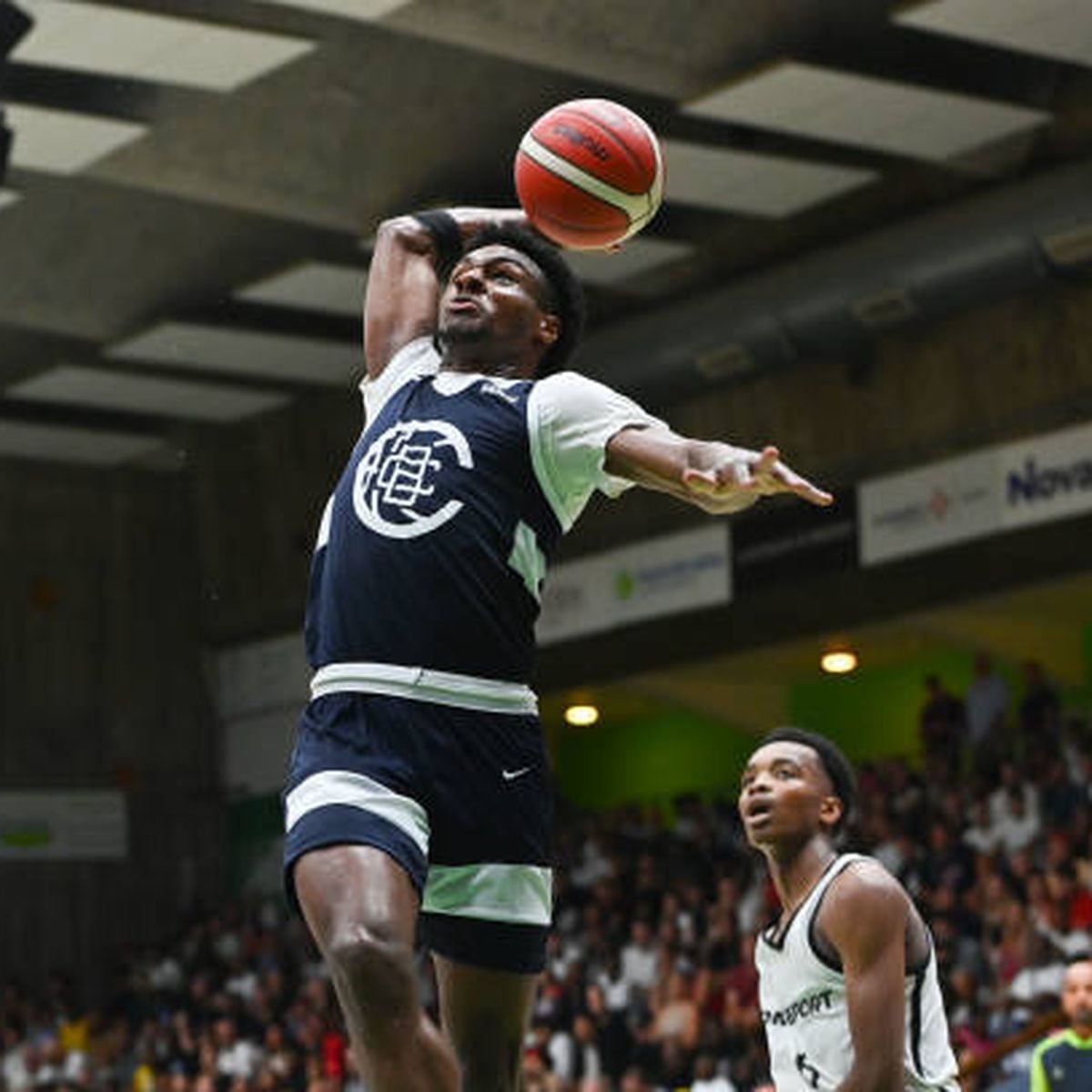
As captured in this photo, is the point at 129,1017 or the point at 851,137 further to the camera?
the point at 129,1017

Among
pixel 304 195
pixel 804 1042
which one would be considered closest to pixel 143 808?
pixel 304 195

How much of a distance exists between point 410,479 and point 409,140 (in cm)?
1643

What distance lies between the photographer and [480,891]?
19.6ft

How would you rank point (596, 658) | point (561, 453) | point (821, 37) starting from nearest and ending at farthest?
point (561, 453)
point (821, 37)
point (596, 658)

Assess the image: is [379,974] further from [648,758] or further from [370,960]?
[648,758]

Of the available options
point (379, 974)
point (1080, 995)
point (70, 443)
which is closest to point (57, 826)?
point (70, 443)

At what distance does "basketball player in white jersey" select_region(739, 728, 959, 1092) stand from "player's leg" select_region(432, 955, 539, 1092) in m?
1.24

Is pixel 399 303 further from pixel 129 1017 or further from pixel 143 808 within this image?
pixel 143 808

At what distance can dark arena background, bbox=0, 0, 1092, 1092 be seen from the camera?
2036 centimetres

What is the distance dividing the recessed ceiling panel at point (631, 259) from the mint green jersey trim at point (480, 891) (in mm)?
18335

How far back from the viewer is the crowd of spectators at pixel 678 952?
19938mm

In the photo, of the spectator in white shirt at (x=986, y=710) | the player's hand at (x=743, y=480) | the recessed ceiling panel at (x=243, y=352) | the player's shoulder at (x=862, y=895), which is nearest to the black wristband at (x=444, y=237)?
the player's hand at (x=743, y=480)

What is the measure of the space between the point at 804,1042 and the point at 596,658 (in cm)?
2140

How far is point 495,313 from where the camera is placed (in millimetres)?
6301
